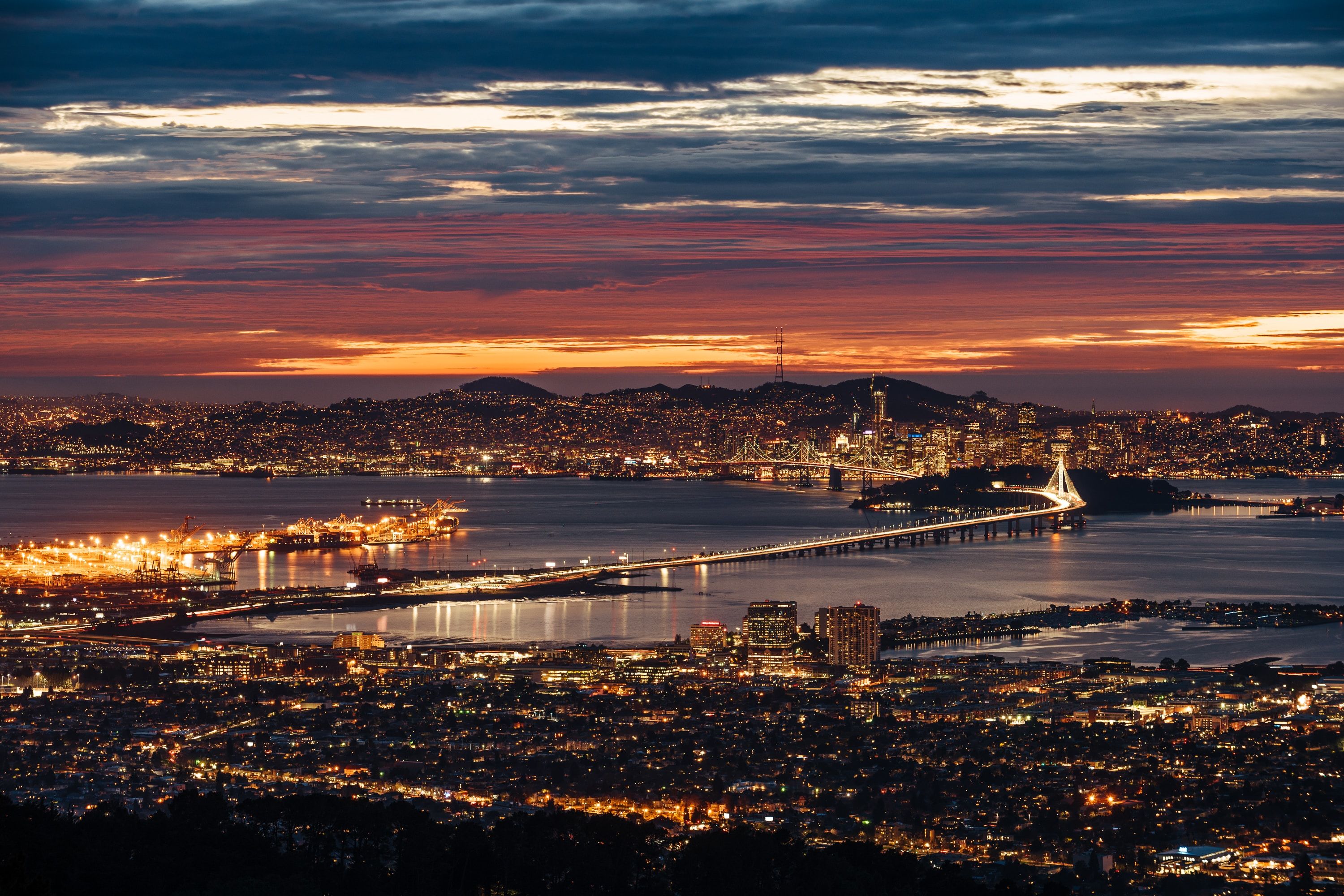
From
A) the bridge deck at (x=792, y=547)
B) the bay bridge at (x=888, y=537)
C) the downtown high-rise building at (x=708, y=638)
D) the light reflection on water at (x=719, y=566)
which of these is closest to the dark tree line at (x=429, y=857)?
the downtown high-rise building at (x=708, y=638)

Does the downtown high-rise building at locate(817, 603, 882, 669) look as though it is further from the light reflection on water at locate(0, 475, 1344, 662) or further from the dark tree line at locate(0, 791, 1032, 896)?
the dark tree line at locate(0, 791, 1032, 896)

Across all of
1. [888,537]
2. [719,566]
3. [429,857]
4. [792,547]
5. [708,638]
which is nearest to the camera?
[429,857]

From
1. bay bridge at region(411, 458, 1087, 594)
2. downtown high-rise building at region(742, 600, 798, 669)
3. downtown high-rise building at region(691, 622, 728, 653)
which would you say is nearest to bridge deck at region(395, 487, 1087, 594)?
bay bridge at region(411, 458, 1087, 594)

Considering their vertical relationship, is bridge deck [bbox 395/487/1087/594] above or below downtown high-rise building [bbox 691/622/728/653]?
above

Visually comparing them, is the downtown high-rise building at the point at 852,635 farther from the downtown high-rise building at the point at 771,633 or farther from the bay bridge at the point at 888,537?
the bay bridge at the point at 888,537

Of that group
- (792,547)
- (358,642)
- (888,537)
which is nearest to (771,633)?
(358,642)

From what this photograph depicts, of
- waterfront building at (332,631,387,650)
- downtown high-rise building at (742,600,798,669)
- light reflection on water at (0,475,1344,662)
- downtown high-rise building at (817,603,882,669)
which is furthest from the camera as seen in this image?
light reflection on water at (0,475,1344,662)

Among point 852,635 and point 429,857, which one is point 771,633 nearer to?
point 852,635

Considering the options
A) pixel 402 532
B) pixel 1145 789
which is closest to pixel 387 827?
pixel 1145 789

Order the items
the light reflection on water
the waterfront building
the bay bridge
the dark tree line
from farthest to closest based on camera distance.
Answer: the bay bridge, the light reflection on water, the waterfront building, the dark tree line
